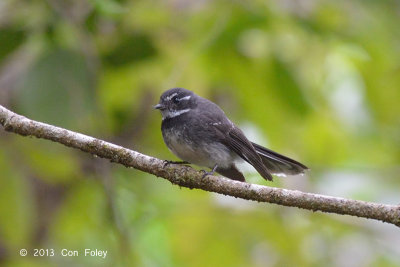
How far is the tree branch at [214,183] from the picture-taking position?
2629mm

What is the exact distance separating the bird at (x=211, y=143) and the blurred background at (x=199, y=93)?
0.15 m

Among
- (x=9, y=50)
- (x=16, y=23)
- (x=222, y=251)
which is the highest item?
(x=16, y=23)

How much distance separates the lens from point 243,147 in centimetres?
419

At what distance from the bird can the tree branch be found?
1079mm

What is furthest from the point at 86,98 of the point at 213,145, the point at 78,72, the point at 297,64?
the point at 297,64

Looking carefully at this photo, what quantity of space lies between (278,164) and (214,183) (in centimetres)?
127

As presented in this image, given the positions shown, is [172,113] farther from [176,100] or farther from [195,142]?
[195,142]

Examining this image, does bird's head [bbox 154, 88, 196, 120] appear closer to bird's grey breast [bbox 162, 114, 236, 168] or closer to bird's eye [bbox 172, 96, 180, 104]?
bird's eye [bbox 172, 96, 180, 104]

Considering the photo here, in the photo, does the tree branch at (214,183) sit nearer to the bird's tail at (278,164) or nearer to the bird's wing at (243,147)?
the bird's wing at (243,147)

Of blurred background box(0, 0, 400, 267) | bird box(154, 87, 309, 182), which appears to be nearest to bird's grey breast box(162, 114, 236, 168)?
bird box(154, 87, 309, 182)

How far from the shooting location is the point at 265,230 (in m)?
4.04

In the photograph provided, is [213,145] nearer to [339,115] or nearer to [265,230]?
[265,230]

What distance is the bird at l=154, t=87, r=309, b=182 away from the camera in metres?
4.07

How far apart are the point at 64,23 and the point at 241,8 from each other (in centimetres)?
117
